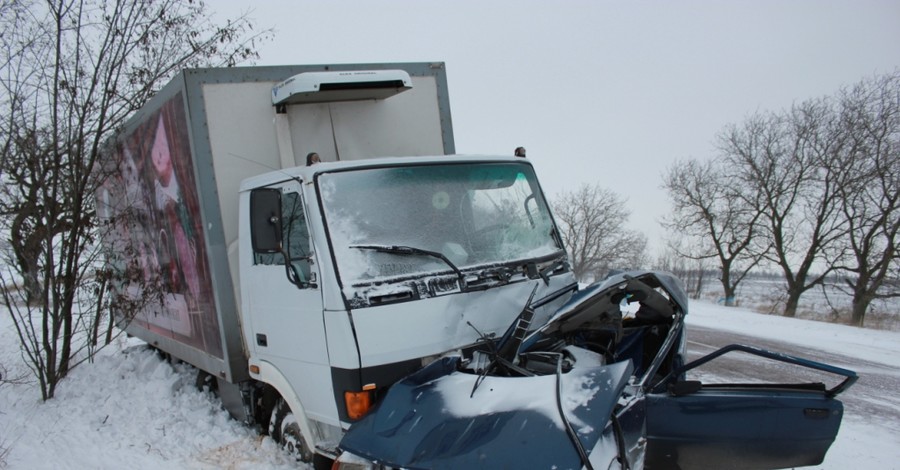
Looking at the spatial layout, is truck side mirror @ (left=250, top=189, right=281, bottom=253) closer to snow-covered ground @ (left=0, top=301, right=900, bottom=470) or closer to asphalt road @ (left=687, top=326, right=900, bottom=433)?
snow-covered ground @ (left=0, top=301, right=900, bottom=470)

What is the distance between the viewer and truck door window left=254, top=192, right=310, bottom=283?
12.4 feet

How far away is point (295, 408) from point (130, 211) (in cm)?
426

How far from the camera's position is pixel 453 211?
4.00 metres

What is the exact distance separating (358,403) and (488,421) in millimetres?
1035

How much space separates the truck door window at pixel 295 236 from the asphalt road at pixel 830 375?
5377 mm

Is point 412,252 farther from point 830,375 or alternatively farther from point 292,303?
point 830,375

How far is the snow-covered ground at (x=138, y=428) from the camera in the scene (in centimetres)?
465

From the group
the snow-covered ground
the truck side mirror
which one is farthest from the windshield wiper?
the snow-covered ground

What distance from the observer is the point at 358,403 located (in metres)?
3.41

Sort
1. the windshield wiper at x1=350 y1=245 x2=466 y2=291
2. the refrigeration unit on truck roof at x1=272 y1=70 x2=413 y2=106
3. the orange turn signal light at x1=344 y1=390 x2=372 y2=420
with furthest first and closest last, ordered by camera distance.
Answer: the refrigeration unit on truck roof at x1=272 y1=70 x2=413 y2=106 < the windshield wiper at x1=350 y1=245 x2=466 y2=291 < the orange turn signal light at x1=344 y1=390 x2=372 y2=420

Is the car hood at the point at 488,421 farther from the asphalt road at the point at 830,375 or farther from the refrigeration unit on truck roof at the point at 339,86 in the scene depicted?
the asphalt road at the point at 830,375

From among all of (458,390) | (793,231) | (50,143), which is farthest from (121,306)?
(793,231)

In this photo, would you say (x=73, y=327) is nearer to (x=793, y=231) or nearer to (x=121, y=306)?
(x=121, y=306)

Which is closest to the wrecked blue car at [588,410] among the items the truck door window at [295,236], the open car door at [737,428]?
the open car door at [737,428]
